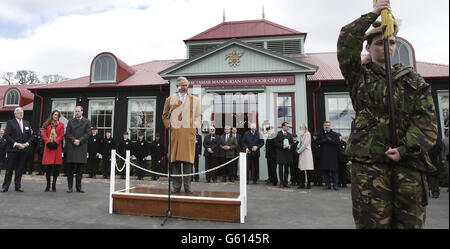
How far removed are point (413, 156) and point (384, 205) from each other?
36 cm

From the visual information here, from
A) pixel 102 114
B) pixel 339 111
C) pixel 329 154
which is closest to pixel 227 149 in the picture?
pixel 329 154

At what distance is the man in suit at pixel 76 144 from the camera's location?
6.63 metres

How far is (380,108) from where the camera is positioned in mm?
1727

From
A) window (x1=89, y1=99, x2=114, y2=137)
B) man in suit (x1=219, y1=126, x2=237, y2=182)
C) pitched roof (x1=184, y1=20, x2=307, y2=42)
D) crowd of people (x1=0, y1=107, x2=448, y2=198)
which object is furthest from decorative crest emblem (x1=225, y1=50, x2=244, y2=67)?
window (x1=89, y1=99, x2=114, y2=137)

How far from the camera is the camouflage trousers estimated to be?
5.14 ft

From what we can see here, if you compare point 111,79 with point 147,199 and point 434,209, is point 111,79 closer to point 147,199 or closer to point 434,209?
point 147,199

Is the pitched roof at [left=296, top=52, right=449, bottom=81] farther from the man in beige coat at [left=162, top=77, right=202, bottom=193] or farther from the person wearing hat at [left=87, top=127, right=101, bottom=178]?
the person wearing hat at [left=87, top=127, right=101, bottom=178]

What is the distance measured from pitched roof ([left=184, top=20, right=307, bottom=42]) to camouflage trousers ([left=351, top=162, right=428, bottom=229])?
13855 millimetres

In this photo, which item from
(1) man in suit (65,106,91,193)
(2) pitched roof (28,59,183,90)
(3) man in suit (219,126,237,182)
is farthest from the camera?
(2) pitched roof (28,59,183,90)

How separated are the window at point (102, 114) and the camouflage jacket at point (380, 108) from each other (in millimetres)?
14040

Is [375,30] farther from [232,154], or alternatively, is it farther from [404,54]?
[404,54]

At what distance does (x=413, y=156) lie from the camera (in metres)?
1.56

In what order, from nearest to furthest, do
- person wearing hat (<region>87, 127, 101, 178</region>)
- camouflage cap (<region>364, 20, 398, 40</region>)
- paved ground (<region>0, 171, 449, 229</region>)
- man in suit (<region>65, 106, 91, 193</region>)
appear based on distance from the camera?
camouflage cap (<region>364, 20, 398, 40</region>) < paved ground (<region>0, 171, 449, 229</region>) < man in suit (<region>65, 106, 91, 193</region>) < person wearing hat (<region>87, 127, 101, 178</region>)
